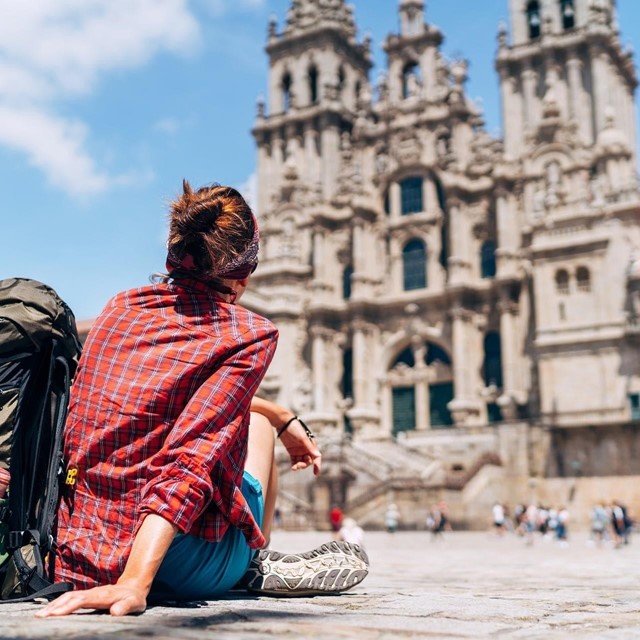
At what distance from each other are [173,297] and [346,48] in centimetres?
4643

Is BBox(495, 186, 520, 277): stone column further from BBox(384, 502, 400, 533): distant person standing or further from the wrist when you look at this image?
the wrist

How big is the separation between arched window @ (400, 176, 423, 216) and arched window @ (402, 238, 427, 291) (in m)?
1.63

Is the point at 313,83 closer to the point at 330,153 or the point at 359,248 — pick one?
the point at 330,153

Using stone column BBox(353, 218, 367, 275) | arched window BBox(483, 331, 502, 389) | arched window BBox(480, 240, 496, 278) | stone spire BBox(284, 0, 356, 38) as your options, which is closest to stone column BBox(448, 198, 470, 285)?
arched window BBox(480, 240, 496, 278)

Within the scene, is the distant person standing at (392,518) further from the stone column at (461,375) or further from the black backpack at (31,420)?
the black backpack at (31,420)

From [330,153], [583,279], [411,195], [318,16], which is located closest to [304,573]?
[583,279]

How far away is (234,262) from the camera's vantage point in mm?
3494

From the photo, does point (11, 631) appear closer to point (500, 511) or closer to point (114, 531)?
point (114, 531)

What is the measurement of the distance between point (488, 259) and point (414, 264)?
12.2 ft

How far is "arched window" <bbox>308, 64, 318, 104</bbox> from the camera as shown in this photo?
46.4 m

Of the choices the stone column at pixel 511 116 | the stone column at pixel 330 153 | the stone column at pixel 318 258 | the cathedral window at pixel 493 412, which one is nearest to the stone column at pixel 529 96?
the stone column at pixel 511 116

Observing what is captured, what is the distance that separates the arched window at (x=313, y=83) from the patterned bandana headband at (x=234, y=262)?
4412cm

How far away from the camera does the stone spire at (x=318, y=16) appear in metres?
46.3

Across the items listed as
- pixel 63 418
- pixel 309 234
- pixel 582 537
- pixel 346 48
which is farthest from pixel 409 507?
pixel 346 48
